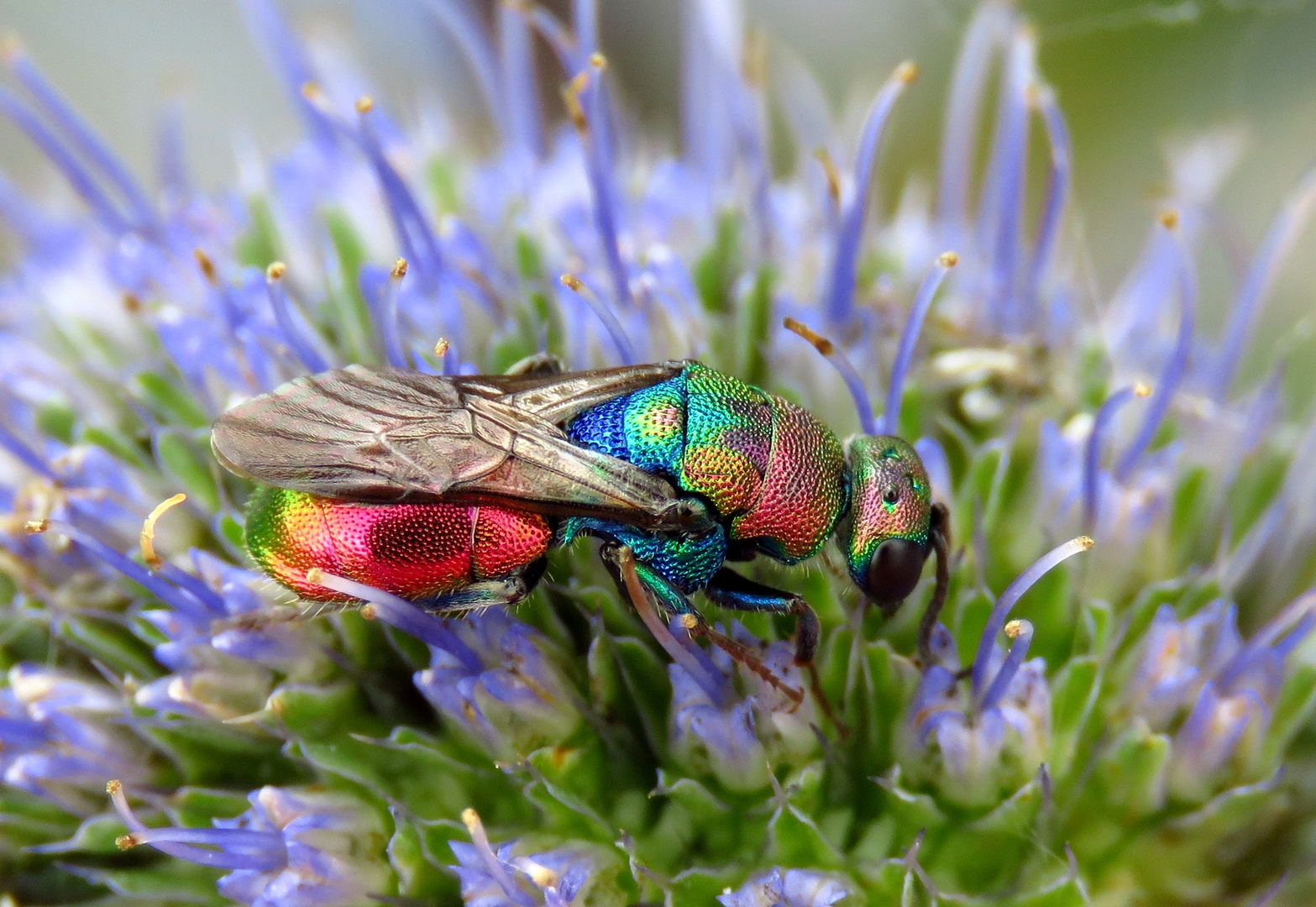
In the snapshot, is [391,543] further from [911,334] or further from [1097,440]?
[1097,440]

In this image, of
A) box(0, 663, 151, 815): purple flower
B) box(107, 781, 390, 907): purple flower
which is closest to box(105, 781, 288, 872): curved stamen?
box(107, 781, 390, 907): purple flower

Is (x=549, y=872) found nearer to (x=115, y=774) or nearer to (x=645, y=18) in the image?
(x=115, y=774)

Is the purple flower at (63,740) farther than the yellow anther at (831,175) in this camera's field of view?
No

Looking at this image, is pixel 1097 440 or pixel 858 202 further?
pixel 858 202

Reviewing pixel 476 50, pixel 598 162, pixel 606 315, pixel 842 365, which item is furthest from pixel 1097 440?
pixel 476 50

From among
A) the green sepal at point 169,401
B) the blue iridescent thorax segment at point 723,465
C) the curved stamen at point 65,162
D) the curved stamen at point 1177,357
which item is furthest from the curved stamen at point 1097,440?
the curved stamen at point 65,162

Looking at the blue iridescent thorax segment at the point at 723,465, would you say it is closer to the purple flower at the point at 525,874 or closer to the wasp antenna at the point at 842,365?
the wasp antenna at the point at 842,365

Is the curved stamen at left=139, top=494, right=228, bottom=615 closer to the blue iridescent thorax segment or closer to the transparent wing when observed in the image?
the transparent wing
